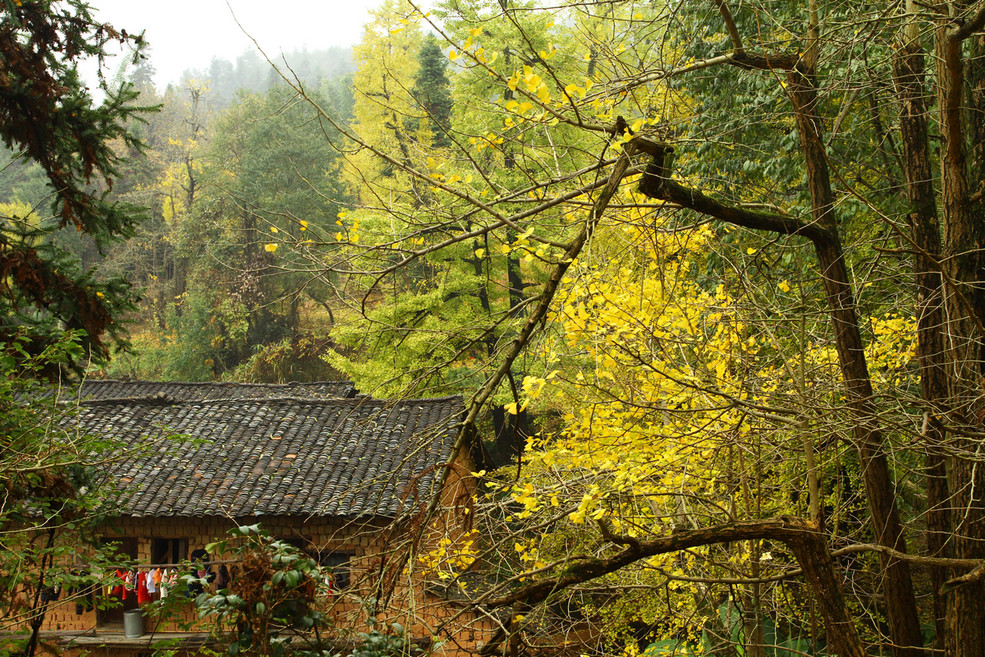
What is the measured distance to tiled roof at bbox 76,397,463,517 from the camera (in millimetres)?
10781

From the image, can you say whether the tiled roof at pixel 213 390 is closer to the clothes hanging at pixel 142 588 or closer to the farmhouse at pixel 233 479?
the farmhouse at pixel 233 479

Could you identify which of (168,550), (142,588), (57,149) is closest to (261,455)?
(168,550)

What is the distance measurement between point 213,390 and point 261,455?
7.00 meters

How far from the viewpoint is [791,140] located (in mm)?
7363

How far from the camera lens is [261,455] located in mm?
12023

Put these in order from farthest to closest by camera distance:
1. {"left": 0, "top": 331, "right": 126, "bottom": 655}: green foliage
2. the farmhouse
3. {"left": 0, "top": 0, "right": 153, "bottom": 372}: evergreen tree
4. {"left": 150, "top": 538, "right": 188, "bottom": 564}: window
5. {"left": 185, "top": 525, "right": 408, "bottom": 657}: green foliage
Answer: {"left": 150, "top": 538, "right": 188, "bottom": 564}: window, the farmhouse, {"left": 0, "top": 0, "right": 153, "bottom": 372}: evergreen tree, {"left": 0, "top": 331, "right": 126, "bottom": 655}: green foliage, {"left": 185, "top": 525, "right": 408, "bottom": 657}: green foliage

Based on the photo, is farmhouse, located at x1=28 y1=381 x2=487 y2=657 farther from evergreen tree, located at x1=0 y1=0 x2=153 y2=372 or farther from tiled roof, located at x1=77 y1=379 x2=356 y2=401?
tiled roof, located at x1=77 y1=379 x2=356 y2=401

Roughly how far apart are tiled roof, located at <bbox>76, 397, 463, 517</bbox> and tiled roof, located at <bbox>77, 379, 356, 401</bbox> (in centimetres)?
384

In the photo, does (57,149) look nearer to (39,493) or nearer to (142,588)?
(39,493)

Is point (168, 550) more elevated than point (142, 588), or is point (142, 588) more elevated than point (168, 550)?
point (168, 550)

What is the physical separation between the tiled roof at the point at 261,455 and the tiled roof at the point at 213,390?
151 inches

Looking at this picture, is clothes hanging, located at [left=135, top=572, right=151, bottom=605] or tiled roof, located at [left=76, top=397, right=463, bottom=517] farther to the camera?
clothes hanging, located at [left=135, top=572, right=151, bottom=605]

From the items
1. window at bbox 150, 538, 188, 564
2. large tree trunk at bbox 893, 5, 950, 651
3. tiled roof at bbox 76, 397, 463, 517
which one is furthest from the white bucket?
large tree trunk at bbox 893, 5, 950, 651

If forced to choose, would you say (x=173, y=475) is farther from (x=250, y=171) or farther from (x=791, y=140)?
(x=250, y=171)
